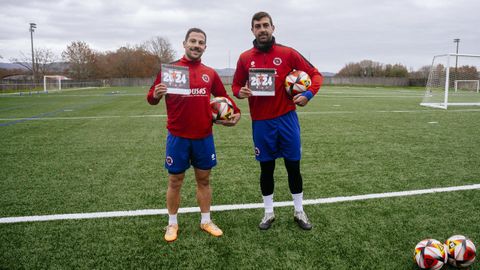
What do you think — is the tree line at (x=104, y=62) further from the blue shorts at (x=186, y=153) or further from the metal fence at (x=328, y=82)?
the blue shorts at (x=186, y=153)

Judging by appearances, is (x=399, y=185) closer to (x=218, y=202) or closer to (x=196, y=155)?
(x=218, y=202)

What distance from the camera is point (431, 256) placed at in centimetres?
247

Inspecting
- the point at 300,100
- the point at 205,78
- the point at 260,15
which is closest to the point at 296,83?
the point at 300,100

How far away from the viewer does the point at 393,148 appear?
6641mm

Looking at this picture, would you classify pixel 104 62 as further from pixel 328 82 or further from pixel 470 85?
pixel 470 85

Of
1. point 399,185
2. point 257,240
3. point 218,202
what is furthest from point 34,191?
point 399,185

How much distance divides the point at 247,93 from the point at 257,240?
4.54 ft

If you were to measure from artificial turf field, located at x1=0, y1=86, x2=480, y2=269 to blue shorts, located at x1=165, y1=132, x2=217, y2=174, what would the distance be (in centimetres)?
67

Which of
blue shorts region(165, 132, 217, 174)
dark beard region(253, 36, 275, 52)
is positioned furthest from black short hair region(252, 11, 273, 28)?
blue shorts region(165, 132, 217, 174)

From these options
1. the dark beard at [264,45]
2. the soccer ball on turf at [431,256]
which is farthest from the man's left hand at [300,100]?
the soccer ball on turf at [431,256]

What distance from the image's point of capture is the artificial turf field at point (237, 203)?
279cm

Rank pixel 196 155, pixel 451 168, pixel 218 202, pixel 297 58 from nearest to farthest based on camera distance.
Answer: pixel 196 155, pixel 297 58, pixel 218 202, pixel 451 168

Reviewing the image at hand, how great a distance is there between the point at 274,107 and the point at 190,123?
0.84m

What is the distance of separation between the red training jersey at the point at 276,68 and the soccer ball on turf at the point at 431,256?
64.4 inches
